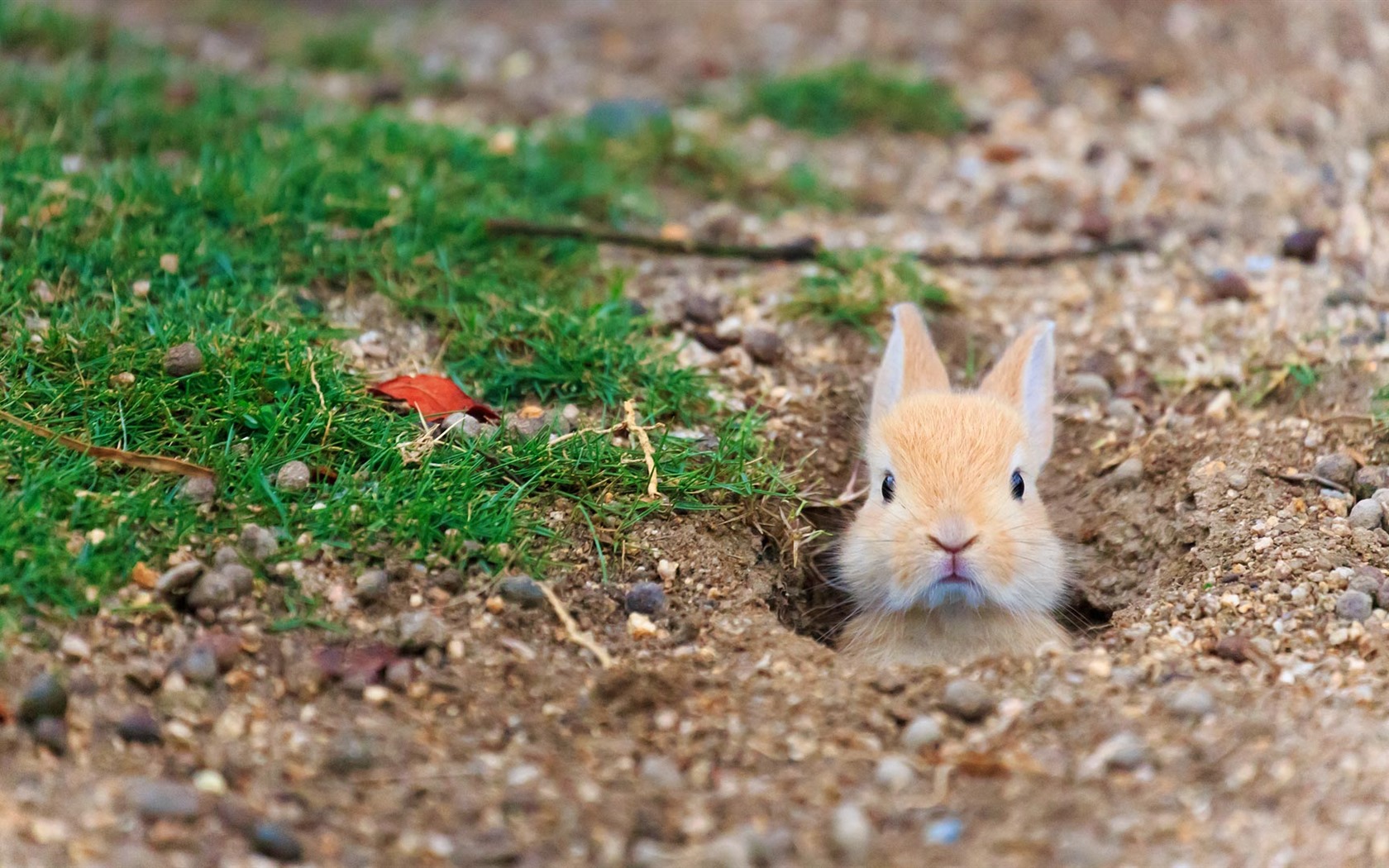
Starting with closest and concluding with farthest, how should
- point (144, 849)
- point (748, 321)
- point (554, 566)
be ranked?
point (144, 849) < point (554, 566) < point (748, 321)

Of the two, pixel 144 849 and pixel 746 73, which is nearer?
pixel 144 849

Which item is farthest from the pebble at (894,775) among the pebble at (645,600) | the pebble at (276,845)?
the pebble at (276,845)

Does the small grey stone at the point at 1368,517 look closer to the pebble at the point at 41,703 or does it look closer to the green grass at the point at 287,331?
the green grass at the point at 287,331

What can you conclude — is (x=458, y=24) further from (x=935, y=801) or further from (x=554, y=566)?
(x=935, y=801)

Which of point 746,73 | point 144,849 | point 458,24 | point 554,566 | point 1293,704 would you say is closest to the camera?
point 144,849

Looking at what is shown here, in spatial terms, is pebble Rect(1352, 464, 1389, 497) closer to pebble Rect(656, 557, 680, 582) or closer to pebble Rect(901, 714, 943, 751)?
pebble Rect(901, 714, 943, 751)

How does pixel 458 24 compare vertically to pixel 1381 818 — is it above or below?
above

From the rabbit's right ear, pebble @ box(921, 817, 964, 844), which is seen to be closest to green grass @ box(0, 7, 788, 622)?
the rabbit's right ear

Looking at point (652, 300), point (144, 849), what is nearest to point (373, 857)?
point (144, 849)
